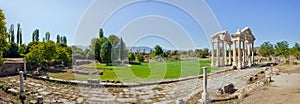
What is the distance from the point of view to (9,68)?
21344mm

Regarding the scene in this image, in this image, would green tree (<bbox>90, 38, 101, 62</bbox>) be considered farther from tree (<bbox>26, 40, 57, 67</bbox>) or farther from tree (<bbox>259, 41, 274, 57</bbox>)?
tree (<bbox>259, 41, 274, 57</bbox>)

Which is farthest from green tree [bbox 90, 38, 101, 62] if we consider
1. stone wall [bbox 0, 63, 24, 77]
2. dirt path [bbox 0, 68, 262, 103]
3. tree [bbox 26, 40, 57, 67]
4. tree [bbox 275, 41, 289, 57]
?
tree [bbox 275, 41, 289, 57]

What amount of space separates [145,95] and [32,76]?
37.3 ft

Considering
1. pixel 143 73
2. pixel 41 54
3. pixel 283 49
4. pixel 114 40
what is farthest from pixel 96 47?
pixel 283 49

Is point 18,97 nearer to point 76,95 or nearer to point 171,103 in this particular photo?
point 76,95

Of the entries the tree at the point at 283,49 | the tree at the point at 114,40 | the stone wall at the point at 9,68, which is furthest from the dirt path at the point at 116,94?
the tree at the point at 283,49

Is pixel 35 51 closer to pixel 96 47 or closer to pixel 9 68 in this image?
pixel 9 68

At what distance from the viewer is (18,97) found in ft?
36.7

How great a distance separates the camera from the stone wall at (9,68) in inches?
802

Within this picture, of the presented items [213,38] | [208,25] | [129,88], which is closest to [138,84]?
[129,88]

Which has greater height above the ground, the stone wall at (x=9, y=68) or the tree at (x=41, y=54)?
the tree at (x=41, y=54)

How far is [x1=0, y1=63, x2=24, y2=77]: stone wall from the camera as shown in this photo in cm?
2037

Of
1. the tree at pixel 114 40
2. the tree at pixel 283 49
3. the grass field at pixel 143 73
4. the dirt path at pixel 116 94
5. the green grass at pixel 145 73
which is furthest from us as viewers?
the tree at pixel 283 49

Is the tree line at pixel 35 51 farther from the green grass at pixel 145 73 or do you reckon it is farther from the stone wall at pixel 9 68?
the green grass at pixel 145 73
